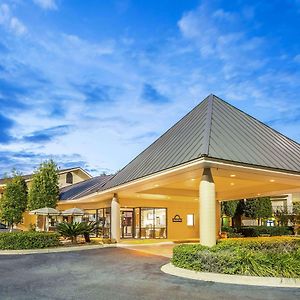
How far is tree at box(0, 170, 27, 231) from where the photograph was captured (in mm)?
31359

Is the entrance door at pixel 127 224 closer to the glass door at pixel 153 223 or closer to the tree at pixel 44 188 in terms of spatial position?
the glass door at pixel 153 223

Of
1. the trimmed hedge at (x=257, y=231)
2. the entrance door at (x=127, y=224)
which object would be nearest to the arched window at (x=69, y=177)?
the entrance door at (x=127, y=224)

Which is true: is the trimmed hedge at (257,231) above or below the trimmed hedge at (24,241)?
below

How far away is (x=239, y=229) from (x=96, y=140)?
1515cm

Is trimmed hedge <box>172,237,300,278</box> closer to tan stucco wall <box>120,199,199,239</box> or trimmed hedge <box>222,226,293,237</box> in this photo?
tan stucco wall <box>120,199,199,239</box>

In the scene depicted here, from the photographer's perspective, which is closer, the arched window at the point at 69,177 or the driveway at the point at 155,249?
the driveway at the point at 155,249

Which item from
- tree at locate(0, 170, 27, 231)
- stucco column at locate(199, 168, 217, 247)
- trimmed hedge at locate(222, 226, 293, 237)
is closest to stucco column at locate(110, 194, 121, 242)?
trimmed hedge at locate(222, 226, 293, 237)

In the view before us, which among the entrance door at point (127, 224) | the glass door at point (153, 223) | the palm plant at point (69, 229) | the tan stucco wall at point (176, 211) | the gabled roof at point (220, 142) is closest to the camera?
the gabled roof at point (220, 142)

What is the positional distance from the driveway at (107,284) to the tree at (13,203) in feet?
57.4

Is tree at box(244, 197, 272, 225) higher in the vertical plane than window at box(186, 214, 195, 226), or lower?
higher

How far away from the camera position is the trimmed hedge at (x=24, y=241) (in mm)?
19297

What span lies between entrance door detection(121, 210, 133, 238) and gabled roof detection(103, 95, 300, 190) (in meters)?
9.82

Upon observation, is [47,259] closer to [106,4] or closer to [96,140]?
[106,4]

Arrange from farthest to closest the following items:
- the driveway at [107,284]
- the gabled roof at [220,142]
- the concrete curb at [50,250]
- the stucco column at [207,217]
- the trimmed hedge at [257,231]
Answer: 1. the trimmed hedge at [257,231]
2. the concrete curb at [50,250]
3. the gabled roof at [220,142]
4. the stucco column at [207,217]
5. the driveway at [107,284]
